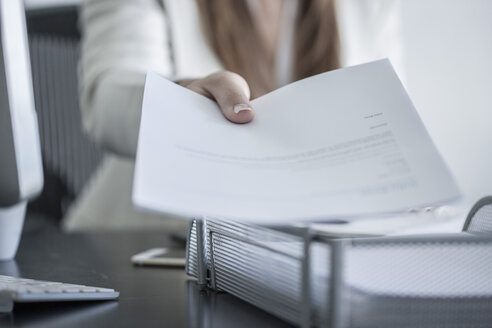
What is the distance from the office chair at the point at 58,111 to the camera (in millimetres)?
1225

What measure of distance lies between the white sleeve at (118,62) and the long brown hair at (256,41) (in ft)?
0.33

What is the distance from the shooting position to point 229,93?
1.09 ft

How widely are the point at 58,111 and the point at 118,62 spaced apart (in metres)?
0.41

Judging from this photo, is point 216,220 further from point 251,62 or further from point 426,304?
point 251,62

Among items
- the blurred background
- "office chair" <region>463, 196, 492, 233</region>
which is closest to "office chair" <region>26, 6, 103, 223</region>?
the blurred background

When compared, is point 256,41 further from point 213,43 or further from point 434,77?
point 434,77

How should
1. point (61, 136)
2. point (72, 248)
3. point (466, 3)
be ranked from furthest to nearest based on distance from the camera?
point (61, 136) → point (466, 3) → point (72, 248)

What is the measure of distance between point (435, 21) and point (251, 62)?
16.8 inches

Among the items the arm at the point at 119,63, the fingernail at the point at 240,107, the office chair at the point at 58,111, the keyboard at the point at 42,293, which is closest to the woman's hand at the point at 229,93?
the fingernail at the point at 240,107

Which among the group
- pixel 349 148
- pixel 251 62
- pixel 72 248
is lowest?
pixel 72 248

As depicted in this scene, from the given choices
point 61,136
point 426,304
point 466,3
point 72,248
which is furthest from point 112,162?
point 426,304

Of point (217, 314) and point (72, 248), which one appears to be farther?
point (72, 248)

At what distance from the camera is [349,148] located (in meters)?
0.26

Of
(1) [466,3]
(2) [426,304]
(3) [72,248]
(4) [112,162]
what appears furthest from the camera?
(4) [112,162]
